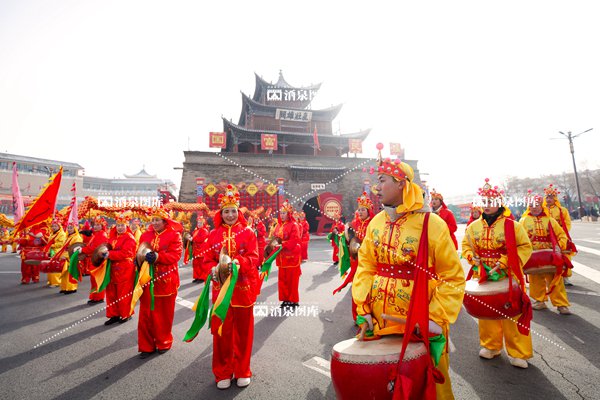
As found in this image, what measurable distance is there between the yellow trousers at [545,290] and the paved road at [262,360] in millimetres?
238

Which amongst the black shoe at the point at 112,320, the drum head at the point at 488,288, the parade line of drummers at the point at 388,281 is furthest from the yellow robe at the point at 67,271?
the drum head at the point at 488,288

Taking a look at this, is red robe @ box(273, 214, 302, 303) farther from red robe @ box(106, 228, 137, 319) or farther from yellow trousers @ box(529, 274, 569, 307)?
yellow trousers @ box(529, 274, 569, 307)

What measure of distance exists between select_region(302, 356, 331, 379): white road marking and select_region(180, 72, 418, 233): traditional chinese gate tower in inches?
606

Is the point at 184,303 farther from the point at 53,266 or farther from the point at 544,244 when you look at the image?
the point at 544,244

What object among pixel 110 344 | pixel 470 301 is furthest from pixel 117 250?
pixel 470 301

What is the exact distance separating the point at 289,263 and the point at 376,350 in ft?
14.2

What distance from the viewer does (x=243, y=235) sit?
338cm

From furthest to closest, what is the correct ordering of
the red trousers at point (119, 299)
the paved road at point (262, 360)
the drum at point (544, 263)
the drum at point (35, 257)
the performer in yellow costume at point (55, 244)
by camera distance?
1. the performer in yellow costume at point (55, 244)
2. the drum at point (35, 257)
3. the red trousers at point (119, 299)
4. the drum at point (544, 263)
5. the paved road at point (262, 360)

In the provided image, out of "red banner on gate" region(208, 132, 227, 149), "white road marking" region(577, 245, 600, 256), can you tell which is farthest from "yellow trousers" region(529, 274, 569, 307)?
"red banner on gate" region(208, 132, 227, 149)

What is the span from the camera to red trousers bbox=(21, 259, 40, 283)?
8742 mm

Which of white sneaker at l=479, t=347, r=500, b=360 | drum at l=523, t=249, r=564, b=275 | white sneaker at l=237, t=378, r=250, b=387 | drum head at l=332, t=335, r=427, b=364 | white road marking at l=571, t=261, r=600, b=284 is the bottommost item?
white road marking at l=571, t=261, r=600, b=284

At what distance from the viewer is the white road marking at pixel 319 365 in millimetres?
3234

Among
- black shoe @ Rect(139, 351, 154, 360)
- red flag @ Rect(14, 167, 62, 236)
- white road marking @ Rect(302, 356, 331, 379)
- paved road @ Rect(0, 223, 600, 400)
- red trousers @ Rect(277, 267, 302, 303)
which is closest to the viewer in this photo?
paved road @ Rect(0, 223, 600, 400)

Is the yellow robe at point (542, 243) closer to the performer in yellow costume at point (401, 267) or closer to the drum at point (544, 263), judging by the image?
the drum at point (544, 263)
